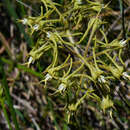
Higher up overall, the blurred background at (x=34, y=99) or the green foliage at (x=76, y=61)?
the green foliage at (x=76, y=61)

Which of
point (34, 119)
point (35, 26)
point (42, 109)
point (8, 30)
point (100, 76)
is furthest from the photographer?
point (8, 30)

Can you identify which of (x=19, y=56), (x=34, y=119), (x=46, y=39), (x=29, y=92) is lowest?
(x=34, y=119)

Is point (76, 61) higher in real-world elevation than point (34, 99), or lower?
higher

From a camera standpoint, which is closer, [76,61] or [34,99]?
[76,61]

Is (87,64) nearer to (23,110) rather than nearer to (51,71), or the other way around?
(51,71)

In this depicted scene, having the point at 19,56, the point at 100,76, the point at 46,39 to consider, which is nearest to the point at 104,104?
the point at 100,76

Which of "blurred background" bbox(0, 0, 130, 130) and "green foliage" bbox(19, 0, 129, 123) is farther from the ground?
"green foliage" bbox(19, 0, 129, 123)

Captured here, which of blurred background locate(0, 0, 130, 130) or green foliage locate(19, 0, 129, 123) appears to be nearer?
green foliage locate(19, 0, 129, 123)

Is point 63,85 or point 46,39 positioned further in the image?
point 46,39

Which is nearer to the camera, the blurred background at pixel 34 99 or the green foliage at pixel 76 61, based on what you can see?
the green foliage at pixel 76 61

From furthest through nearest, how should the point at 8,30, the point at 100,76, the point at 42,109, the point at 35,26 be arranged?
the point at 8,30, the point at 42,109, the point at 35,26, the point at 100,76

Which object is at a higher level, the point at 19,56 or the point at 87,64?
the point at 87,64
